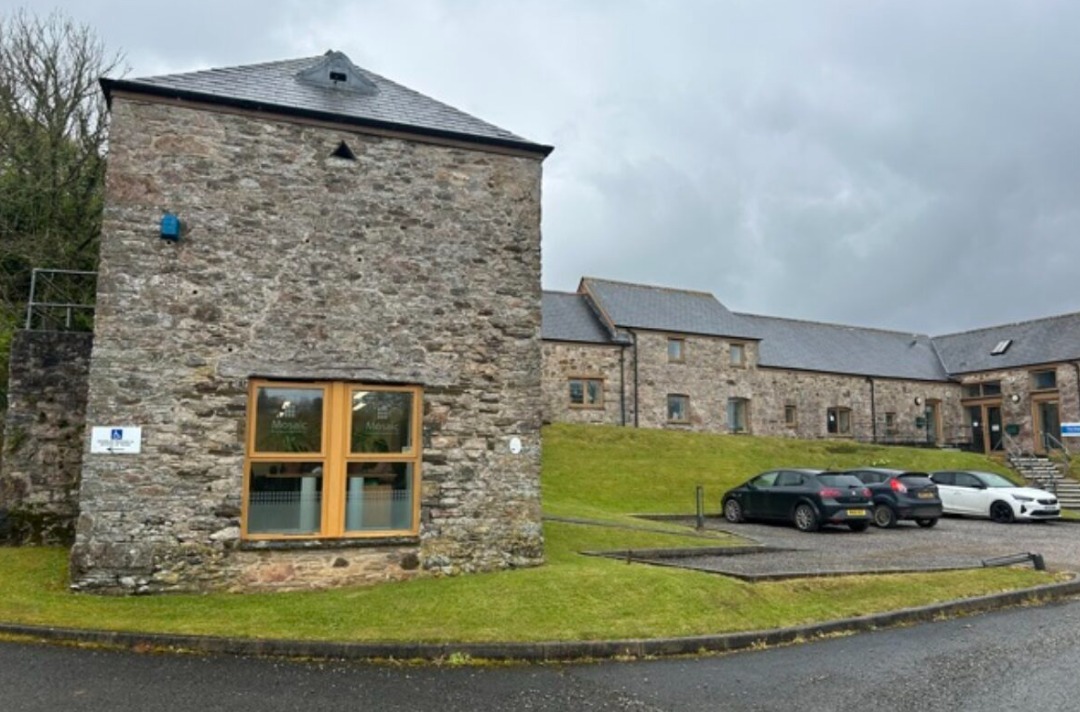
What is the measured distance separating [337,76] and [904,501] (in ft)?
52.8

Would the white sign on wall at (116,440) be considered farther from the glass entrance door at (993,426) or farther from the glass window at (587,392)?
the glass entrance door at (993,426)

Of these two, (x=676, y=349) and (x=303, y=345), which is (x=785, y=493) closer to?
(x=303, y=345)

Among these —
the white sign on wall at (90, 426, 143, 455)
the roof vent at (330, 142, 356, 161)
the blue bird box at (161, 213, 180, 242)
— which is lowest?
the white sign on wall at (90, 426, 143, 455)

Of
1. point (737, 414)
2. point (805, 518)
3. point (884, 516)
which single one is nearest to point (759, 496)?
point (805, 518)

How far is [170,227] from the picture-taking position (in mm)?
9867

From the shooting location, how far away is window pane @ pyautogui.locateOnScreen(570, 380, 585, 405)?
1276 inches

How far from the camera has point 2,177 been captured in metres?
18.4

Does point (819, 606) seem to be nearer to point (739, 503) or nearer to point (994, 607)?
point (994, 607)

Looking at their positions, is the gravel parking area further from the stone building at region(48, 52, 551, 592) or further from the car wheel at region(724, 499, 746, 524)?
the stone building at region(48, 52, 551, 592)

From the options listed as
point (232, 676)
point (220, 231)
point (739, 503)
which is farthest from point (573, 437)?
point (232, 676)

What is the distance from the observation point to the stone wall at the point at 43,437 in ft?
37.4

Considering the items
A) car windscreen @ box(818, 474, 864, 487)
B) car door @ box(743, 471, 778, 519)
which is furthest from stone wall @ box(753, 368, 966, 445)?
car windscreen @ box(818, 474, 864, 487)

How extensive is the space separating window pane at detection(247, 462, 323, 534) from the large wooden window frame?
0.20 feet

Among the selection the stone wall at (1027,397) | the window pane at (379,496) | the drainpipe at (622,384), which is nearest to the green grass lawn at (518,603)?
the window pane at (379,496)
